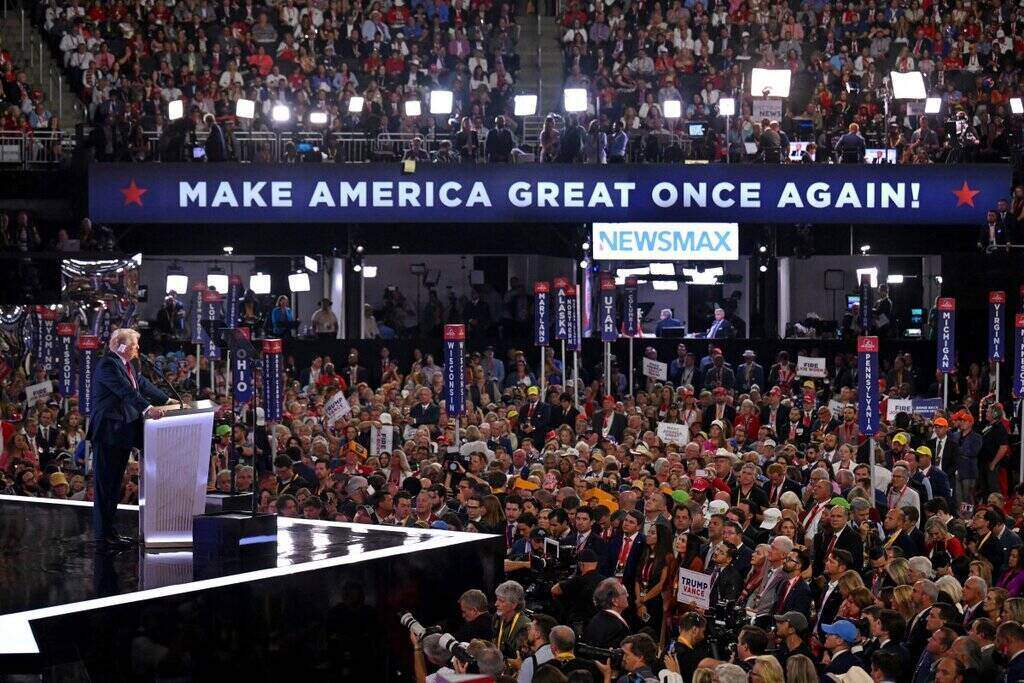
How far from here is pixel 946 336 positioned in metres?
20.5

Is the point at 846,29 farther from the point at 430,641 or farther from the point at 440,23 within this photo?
the point at 430,641

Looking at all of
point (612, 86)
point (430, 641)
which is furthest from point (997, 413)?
point (612, 86)

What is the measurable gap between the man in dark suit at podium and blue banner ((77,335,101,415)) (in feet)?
27.9

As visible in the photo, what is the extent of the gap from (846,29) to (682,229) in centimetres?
794

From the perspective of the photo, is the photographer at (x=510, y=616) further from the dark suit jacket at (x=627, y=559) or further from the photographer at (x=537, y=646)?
the dark suit jacket at (x=627, y=559)

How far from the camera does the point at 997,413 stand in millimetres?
18953

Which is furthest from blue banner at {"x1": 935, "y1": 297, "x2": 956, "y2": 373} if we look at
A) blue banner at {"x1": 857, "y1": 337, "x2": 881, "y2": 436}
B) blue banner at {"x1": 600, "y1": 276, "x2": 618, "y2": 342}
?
blue banner at {"x1": 600, "y1": 276, "x2": 618, "y2": 342}

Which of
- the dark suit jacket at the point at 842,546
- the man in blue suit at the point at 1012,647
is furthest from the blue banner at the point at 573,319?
the man in blue suit at the point at 1012,647

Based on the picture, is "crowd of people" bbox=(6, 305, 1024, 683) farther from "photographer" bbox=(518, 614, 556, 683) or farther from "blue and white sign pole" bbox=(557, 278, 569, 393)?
"blue and white sign pole" bbox=(557, 278, 569, 393)

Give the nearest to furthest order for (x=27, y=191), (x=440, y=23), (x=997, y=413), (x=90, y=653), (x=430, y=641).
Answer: (x=90, y=653)
(x=430, y=641)
(x=997, y=413)
(x=27, y=191)
(x=440, y=23)

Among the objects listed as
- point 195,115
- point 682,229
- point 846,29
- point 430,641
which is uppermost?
point 846,29

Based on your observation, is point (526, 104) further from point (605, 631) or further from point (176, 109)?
point (605, 631)

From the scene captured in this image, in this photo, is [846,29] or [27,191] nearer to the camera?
[27,191]

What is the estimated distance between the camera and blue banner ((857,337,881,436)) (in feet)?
56.0
